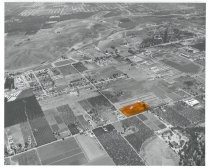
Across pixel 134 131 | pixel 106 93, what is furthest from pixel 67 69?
pixel 134 131

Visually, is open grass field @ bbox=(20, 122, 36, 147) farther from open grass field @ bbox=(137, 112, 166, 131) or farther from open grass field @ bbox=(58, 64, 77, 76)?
open grass field @ bbox=(58, 64, 77, 76)

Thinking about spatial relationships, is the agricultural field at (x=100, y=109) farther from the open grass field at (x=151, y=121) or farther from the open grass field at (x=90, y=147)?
the open grass field at (x=151, y=121)

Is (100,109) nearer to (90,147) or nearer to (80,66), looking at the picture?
(90,147)

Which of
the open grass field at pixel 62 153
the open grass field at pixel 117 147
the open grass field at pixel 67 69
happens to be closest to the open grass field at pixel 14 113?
the open grass field at pixel 62 153

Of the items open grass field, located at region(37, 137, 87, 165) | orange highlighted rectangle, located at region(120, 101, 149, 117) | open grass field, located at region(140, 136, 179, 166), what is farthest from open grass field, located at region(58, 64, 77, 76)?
open grass field, located at region(140, 136, 179, 166)

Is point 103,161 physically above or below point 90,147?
below

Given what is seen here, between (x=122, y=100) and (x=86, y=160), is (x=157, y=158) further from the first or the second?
(x=122, y=100)
